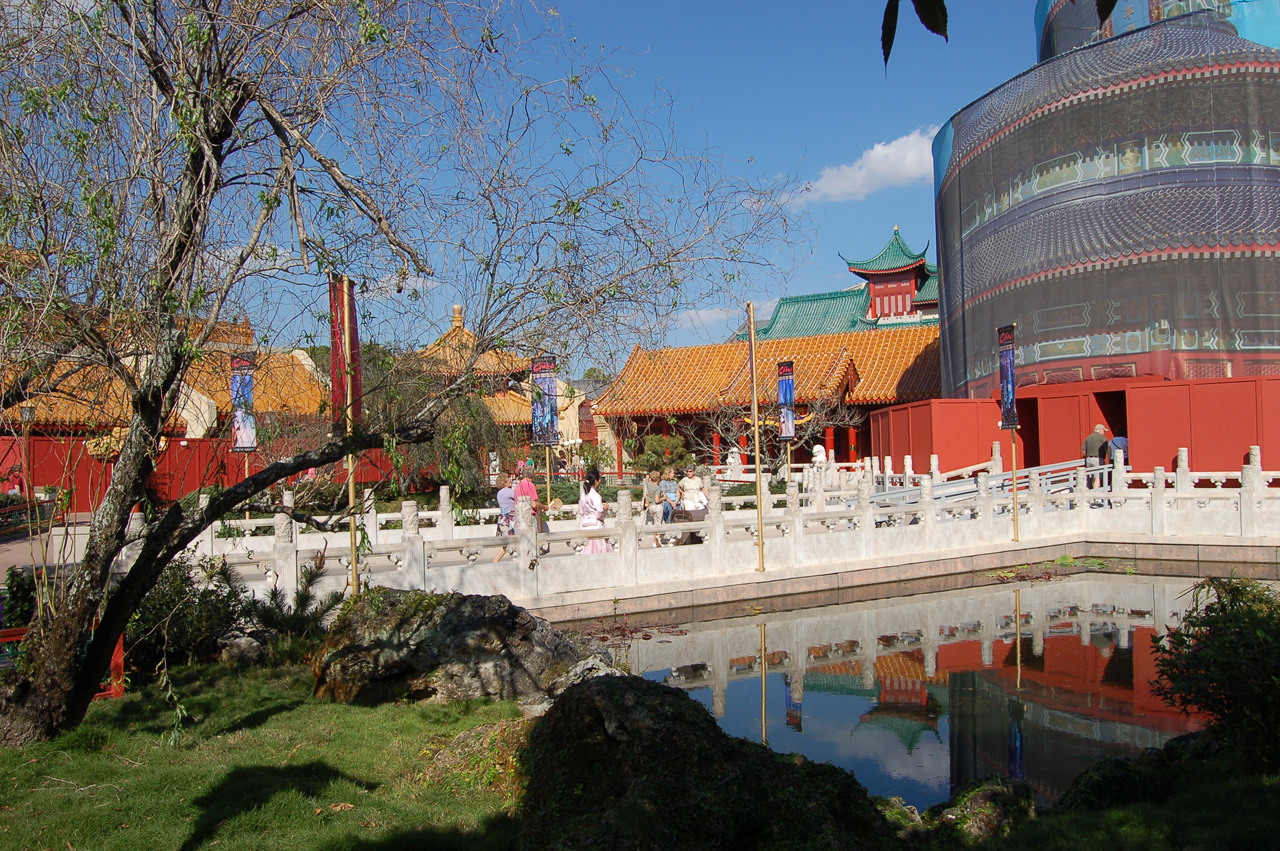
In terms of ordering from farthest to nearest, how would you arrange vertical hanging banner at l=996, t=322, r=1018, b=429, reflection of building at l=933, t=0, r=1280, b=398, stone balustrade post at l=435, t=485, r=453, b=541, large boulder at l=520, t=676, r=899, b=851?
1. reflection of building at l=933, t=0, r=1280, b=398
2. vertical hanging banner at l=996, t=322, r=1018, b=429
3. stone balustrade post at l=435, t=485, r=453, b=541
4. large boulder at l=520, t=676, r=899, b=851

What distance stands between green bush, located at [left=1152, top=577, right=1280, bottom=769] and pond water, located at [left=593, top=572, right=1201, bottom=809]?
155 cm

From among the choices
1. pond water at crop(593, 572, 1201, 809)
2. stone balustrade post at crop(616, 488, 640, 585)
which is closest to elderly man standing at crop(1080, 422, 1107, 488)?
pond water at crop(593, 572, 1201, 809)

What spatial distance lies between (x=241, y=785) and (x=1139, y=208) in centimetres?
2332

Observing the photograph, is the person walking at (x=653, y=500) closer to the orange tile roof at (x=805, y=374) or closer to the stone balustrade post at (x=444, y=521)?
the stone balustrade post at (x=444, y=521)

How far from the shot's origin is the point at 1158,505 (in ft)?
50.3

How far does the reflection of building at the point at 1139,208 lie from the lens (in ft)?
68.9

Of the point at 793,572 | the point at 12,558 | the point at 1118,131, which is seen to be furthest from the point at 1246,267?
the point at 12,558

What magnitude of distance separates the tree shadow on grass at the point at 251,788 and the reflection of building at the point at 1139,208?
21355 millimetres

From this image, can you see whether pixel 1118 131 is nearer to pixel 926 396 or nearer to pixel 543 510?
pixel 926 396

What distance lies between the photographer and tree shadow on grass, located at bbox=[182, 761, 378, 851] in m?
4.31

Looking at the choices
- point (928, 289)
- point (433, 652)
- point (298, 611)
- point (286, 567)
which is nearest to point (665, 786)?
point (433, 652)

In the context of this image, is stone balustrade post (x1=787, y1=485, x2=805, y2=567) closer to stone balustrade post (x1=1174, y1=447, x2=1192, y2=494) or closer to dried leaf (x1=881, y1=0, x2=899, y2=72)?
stone balustrade post (x1=1174, y1=447, x2=1192, y2=494)

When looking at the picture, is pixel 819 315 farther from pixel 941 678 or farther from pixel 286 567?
pixel 286 567

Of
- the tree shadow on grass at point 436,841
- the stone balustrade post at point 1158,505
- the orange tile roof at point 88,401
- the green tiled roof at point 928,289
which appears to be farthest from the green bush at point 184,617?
the green tiled roof at point 928,289
